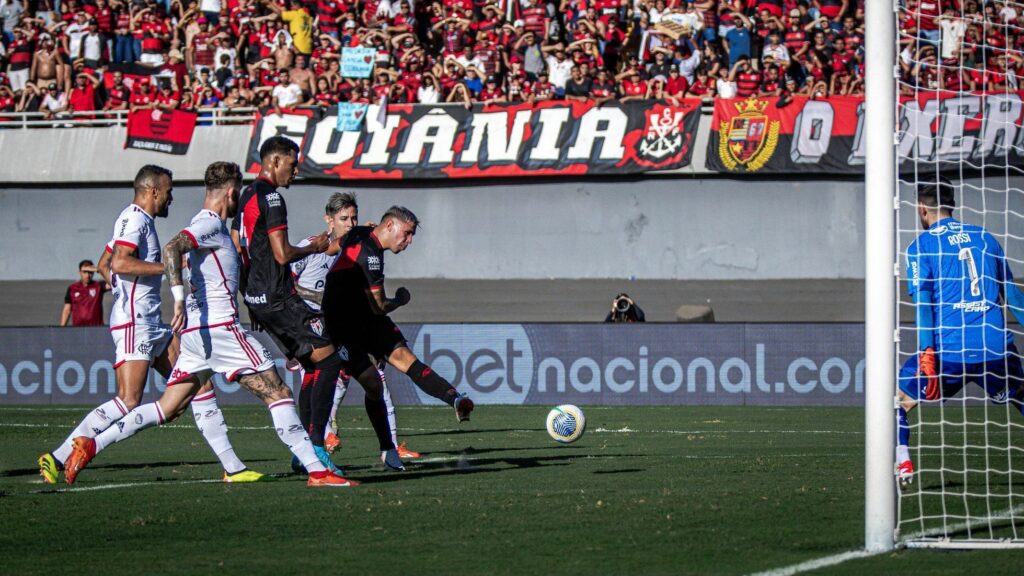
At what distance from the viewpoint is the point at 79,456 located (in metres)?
9.12

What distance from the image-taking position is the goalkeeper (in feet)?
29.2

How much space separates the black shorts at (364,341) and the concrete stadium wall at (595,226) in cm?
1825

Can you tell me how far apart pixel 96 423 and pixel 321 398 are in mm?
1523

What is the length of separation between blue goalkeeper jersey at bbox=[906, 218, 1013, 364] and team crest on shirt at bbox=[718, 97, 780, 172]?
1674 cm

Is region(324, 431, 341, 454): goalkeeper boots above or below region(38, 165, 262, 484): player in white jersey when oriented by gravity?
below

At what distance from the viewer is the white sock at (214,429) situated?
930 centimetres

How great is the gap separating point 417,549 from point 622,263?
72.8 feet

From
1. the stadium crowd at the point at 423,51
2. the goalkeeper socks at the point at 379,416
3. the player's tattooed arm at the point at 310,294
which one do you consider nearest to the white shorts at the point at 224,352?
the goalkeeper socks at the point at 379,416

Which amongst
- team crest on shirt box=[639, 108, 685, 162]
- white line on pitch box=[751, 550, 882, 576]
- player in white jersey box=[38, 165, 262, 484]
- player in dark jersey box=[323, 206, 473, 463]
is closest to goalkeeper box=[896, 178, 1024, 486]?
white line on pitch box=[751, 550, 882, 576]

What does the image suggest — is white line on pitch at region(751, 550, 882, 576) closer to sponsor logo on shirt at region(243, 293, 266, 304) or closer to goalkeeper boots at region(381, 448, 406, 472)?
sponsor logo on shirt at region(243, 293, 266, 304)

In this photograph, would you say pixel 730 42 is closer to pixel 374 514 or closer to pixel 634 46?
pixel 634 46

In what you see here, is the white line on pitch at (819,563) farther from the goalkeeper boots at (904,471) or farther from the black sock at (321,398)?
the black sock at (321,398)

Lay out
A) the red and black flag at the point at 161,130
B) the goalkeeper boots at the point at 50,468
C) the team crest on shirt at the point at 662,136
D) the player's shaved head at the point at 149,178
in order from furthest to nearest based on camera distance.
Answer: the red and black flag at the point at 161,130 < the team crest on shirt at the point at 662,136 < the player's shaved head at the point at 149,178 < the goalkeeper boots at the point at 50,468

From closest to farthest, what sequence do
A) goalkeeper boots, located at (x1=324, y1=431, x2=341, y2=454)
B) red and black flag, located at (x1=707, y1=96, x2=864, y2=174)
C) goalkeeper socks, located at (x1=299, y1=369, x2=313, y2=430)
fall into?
1. goalkeeper socks, located at (x1=299, y1=369, x2=313, y2=430)
2. goalkeeper boots, located at (x1=324, y1=431, x2=341, y2=454)
3. red and black flag, located at (x1=707, y1=96, x2=864, y2=174)
